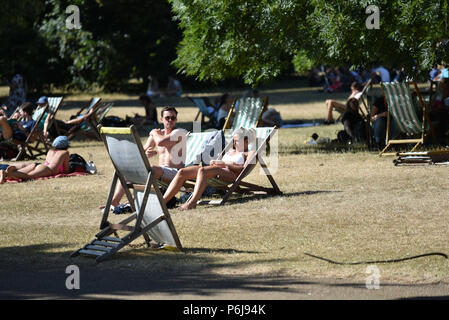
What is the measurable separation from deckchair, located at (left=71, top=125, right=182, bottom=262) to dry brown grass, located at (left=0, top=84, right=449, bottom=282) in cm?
14

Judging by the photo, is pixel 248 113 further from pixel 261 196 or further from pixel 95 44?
pixel 95 44

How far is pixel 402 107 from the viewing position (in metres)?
15.5

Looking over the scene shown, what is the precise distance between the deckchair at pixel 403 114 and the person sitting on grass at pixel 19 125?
7109mm

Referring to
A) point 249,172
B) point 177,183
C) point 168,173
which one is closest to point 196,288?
point 177,183

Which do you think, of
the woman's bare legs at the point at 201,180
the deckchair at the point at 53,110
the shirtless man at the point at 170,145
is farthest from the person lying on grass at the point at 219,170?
the deckchair at the point at 53,110

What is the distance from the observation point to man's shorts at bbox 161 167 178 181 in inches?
413

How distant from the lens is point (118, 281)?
266 inches

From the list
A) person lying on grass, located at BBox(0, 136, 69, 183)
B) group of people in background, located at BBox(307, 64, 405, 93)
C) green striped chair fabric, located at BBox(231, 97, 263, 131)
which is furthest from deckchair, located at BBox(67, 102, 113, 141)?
group of people in background, located at BBox(307, 64, 405, 93)

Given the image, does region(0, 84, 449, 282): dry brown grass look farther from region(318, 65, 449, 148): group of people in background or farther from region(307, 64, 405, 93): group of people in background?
region(307, 64, 405, 93): group of people in background

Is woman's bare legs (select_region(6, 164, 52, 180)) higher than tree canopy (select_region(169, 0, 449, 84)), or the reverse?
tree canopy (select_region(169, 0, 449, 84))

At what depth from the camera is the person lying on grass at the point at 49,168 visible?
13.8 metres

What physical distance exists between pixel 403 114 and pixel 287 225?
277 inches
